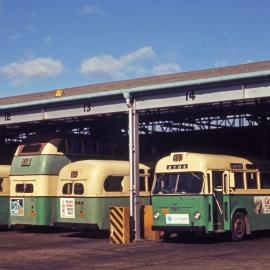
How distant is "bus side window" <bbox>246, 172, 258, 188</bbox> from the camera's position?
20.0 metres

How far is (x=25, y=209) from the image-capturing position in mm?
23812

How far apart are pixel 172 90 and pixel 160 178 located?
2936 millimetres

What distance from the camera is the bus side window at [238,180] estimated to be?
63.7 ft

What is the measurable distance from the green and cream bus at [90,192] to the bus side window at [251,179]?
452 centimetres

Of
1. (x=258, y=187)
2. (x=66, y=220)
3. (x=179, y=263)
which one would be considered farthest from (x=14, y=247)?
(x=258, y=187)

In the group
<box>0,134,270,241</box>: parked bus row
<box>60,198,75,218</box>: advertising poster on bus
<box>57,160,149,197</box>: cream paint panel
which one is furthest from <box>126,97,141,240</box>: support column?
<box>60,198,75,218</box>: advertising poster on bus

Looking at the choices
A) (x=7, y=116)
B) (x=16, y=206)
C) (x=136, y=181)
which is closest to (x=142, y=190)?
(x=136, y=181)

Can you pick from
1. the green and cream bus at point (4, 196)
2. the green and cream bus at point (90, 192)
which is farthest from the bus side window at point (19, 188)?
the green and cream bus at point (90, 192)

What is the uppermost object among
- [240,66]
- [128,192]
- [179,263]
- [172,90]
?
[240,66]

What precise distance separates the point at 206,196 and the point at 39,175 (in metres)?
7.67

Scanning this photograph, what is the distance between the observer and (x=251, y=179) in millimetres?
20141

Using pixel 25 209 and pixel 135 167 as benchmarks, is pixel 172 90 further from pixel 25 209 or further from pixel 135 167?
pixel 25 209

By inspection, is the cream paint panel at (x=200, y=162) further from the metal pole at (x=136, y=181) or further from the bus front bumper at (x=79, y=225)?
the bus front bumper at (x=79, y=225)

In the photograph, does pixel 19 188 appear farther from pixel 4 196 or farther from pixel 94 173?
pixel 94 173
